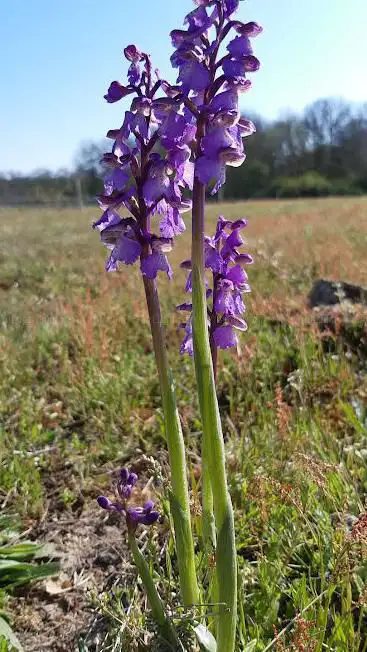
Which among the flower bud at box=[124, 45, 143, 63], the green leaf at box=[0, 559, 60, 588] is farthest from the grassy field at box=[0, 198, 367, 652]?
the flower bud at box=[124, 45, 143, 63]

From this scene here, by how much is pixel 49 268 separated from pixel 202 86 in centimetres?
719

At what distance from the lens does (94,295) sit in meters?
6.21

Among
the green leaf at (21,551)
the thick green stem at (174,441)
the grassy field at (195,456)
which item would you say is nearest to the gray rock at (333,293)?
the grassy field at (195,456)

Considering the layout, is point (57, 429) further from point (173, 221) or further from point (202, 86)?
point (202, 86)

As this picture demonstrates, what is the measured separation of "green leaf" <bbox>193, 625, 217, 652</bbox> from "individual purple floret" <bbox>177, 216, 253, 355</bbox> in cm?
76

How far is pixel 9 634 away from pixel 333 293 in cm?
339

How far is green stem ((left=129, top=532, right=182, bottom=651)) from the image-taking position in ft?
4.94

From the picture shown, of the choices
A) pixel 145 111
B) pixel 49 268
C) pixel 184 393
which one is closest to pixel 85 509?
pixel 184 393

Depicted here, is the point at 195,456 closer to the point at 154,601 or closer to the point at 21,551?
the point at 21,551

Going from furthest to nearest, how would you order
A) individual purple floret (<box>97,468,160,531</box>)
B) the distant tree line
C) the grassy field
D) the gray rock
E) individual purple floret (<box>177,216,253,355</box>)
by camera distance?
1. the distant tree line
2. the gray rock
3. the grassy field
4. individual purple floret (<box>177,216,253,355</box>)
5. individual purple floret (<box>97,468,160,531</box>)

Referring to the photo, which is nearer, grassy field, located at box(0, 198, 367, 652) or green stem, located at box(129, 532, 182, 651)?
green stem, located at box(129, 532, 182, 651)

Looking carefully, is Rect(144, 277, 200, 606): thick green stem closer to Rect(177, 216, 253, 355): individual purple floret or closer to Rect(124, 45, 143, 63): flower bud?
Rect(177, 216, 253, 355): individual purple floret

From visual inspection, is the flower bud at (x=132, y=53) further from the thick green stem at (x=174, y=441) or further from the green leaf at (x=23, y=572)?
the green leaf at (x=23, y=572)

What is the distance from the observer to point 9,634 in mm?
1910
